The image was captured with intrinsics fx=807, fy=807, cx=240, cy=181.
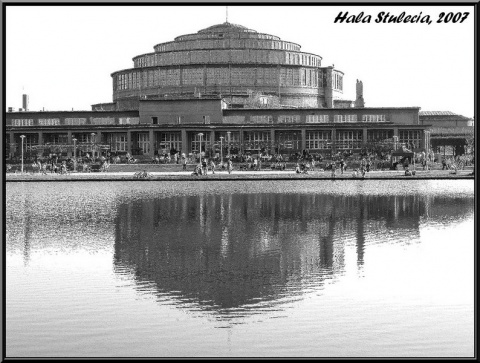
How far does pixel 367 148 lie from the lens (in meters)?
94.1

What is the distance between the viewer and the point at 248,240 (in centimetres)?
2336

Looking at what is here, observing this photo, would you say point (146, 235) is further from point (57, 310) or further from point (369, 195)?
point (369, 195)

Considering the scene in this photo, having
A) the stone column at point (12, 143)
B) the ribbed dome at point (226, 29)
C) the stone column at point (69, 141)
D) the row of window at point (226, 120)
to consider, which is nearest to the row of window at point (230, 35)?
the ribbed dome at point (226, 29)

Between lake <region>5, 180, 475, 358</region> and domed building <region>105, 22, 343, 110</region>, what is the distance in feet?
252

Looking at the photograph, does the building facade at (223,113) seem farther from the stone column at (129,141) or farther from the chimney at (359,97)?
the chimney at (359,97)

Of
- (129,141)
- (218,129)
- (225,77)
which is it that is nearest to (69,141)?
(129,141)

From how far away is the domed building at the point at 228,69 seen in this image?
106562 mm

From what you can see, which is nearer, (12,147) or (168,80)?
(12,147)

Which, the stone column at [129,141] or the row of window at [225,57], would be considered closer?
the stone column at [129,141]

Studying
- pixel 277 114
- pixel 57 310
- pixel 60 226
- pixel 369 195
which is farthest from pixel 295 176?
pixel 57 310

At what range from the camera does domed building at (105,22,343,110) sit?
106562 millimetres

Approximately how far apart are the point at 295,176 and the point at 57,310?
180 feet

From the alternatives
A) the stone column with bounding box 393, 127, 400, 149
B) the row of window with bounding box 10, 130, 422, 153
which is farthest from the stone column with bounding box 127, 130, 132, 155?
the stone column with bounding box 393, 127, 400, 149

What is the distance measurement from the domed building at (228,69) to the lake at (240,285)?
3019 inches
